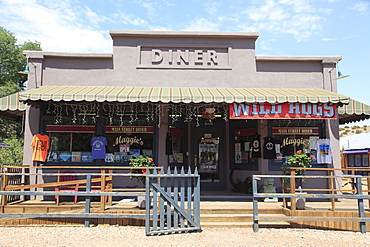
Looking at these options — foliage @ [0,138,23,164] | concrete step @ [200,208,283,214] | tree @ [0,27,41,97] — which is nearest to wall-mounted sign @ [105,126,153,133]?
concrete step @ [200,208,283,214]

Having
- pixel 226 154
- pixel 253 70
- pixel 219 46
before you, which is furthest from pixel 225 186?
pixel 219 46

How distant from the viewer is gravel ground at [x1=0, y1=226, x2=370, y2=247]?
5.85 metres

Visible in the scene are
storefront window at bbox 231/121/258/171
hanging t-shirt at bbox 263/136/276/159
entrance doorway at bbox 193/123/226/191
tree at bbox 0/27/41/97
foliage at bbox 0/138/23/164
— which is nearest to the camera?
hanging t-shirt at bbox 263/136/276/159

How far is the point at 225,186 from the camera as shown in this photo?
1099 cm

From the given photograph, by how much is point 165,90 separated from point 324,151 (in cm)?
541

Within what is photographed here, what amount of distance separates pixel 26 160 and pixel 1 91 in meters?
17.3

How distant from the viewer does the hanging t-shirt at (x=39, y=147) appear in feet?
29.8

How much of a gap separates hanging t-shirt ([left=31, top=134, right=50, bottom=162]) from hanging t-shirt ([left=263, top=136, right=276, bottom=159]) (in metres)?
6.88

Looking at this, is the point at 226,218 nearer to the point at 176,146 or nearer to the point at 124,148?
the point at 176,146

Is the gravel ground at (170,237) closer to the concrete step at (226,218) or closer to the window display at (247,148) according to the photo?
the concrete step at (226,218)

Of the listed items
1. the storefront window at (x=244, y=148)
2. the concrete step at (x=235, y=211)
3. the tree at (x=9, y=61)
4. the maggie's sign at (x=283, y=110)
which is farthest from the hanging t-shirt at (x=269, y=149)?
the tree at (x=9, y=61)

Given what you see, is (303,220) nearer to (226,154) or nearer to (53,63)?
(226,154)

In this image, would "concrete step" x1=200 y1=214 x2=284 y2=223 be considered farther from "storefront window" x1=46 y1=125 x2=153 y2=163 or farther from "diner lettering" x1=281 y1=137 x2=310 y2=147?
"diner lettering" x1=281 y1=137 x2=310 y2=147

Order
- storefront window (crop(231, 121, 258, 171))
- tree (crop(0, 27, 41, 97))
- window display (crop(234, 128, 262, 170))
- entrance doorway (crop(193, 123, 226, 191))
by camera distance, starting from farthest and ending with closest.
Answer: tree (crop(0, 27, 41, 97))
entrance doorway (crop(193, 123, 226, 191))
storefront window (crop(231, 121, 258, 171))
window display (crop(234, 128, 262, 170))
